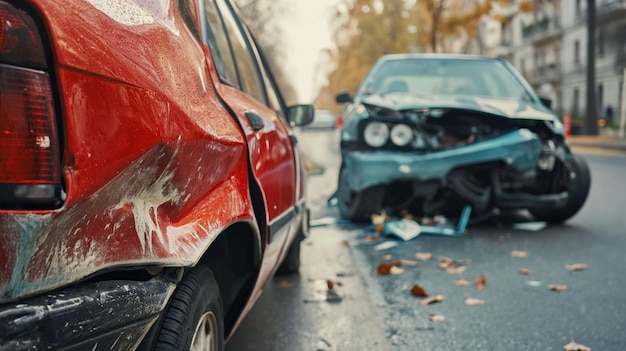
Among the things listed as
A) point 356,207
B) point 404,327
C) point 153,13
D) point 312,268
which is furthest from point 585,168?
point 153,13

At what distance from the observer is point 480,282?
13.9 ft

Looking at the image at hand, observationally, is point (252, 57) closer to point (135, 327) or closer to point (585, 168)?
point (135, 327)

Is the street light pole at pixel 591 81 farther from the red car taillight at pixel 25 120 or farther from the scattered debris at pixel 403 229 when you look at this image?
the red car taillight at pixel 25 120

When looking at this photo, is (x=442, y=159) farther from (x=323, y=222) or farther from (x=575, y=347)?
(x=575, y=347)

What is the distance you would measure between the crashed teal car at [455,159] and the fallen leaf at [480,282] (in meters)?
1.70

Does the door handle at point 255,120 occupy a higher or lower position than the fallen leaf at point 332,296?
higher

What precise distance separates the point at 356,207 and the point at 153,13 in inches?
186

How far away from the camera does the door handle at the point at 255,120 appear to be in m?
2.53

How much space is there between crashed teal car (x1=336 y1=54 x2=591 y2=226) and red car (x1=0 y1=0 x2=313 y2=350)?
3861 millimetres

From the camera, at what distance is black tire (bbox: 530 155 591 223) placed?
20.8 feet

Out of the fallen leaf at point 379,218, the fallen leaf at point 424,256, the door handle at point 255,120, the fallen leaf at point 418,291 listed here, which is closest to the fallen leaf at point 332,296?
the fallen leaf at point 418,291

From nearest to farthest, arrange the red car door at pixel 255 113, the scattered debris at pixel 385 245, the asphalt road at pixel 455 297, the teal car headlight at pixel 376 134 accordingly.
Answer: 1. the red car door at pixel 255 113
2. the asphalt road at pixel 455 297
3. the scattered debris at pixel 385 245
4. the teal car headlight at pixel 376 134

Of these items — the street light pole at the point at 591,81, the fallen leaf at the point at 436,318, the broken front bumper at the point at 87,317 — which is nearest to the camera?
the broken front bumper at the point at 87,317

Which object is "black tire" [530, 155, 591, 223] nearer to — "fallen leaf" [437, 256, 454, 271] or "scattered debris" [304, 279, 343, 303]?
"fallen leaf" [437, 256, 454, 271]
